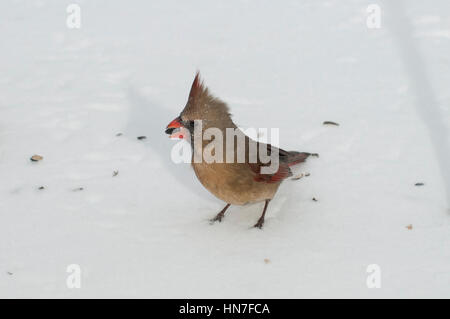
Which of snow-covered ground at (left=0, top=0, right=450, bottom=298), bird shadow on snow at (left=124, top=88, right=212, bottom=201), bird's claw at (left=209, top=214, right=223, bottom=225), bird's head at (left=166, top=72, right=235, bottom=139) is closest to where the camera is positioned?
snow-covered ground at (left=0, top=0, right=450, bottom=298)

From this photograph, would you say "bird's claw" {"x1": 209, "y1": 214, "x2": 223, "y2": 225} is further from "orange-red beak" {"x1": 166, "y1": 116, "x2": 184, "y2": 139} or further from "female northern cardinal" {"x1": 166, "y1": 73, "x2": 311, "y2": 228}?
"orange-red beak" {"x1": 166, "y1": 116, "x2": 184, "y2": 139}

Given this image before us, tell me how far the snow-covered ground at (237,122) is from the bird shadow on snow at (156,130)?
0.6 inches

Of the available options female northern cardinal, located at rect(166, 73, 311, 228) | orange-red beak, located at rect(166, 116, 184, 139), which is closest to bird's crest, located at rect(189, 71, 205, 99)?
female northern cardinal, located at rect(166, 73, 311, 228)

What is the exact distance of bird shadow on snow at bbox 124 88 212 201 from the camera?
14.7 ft

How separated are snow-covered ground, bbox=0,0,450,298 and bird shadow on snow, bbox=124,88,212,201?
0.05ft

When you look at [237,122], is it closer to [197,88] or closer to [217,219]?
[217,219]

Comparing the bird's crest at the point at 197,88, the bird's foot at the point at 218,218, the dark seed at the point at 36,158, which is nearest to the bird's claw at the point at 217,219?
the bird's foot at the point at 218,218

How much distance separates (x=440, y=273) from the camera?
3.33m

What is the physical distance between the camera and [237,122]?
16.6 feet

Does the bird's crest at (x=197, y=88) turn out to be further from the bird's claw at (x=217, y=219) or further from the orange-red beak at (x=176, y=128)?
the bird's claw at (x=217, y=219)

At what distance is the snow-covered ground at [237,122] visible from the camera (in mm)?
3500

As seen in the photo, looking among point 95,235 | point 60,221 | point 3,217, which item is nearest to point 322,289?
point 95,235

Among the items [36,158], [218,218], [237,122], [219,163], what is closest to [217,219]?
[218,218]

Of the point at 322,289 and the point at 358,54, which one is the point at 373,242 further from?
the point at 358,54
